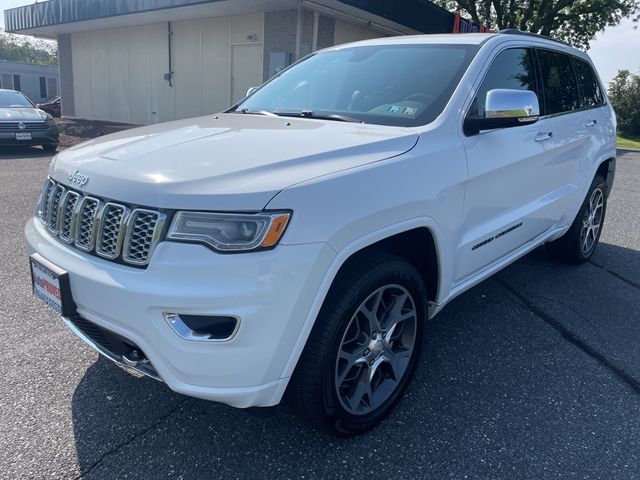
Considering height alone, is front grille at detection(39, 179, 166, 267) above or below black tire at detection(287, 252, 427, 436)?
above

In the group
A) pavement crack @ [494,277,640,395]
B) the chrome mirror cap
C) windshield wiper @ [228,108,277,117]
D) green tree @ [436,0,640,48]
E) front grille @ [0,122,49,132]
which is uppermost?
green tree @ [436,0,640,48]

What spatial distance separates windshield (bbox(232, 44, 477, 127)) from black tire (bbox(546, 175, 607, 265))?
2.28 m

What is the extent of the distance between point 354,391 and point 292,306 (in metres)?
0.75

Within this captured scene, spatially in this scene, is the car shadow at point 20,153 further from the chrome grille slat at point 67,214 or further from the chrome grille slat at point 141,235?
the chrome grille slat at point 141,235

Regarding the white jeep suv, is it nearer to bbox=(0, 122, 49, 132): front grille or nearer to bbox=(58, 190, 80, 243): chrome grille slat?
bbox=(58, 190, 80, 243): chrome grille slat

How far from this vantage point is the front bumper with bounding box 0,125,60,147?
36.1 feet

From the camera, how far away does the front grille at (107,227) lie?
6.37 feet

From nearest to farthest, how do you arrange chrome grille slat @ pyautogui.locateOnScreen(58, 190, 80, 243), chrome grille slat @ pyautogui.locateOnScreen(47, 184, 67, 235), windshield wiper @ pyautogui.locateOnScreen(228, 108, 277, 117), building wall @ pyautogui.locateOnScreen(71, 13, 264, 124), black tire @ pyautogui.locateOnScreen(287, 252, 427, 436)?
black tire @ pyautogui.locateOnScreen(287, 252, 427, 436) < chrome grille slat @ pyautogui.locateOnScreen(58, 190, 80, 243) < chrome grille slat @ pyautogui.locateOnScreen(47, 184, 67, 235) < windshield wiper @ pyautogui.locateOnScreen(228, 108, 277, 117) < building wall @ pyautogui.locateOnScreen(71, 13, 264, 124)

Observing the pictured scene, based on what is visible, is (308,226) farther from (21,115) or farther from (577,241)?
(21,115)

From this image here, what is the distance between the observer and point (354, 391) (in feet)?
7.93

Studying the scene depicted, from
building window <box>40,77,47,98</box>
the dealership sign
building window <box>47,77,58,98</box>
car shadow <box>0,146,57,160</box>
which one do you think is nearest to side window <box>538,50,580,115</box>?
car shadow <box>0,146,57,160</box>

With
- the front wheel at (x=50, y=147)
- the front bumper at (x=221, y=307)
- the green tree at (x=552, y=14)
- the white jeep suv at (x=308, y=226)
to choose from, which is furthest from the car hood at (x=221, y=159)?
the green tree at (x=552, y=14)

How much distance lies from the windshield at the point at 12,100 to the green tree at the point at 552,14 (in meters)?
19.9

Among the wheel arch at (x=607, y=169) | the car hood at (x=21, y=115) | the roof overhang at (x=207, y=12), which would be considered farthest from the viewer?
the roof overhang at (x=207, y=12)
